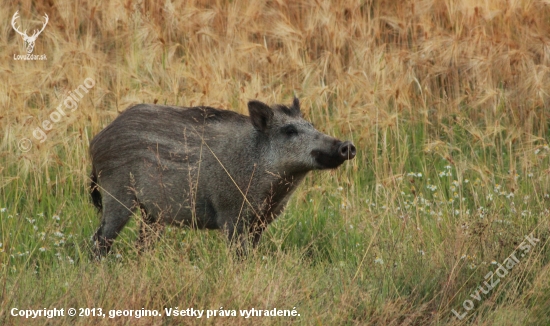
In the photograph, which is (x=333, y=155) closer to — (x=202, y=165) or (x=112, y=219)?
(x=202, y=165)

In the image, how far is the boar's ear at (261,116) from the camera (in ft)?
21.3

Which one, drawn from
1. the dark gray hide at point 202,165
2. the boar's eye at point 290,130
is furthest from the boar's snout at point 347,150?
the boar's eye at point 290,130

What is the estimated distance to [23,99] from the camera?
26.5 ft

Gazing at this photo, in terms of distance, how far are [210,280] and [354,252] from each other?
5.17 feet

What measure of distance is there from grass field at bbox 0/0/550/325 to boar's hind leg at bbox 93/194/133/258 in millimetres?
177

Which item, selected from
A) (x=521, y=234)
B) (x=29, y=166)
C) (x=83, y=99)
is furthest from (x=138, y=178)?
(x=521, y=234)

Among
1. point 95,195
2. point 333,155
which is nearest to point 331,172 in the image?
point 333,155

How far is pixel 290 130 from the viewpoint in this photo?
6523mm

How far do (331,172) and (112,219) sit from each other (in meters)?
2.23

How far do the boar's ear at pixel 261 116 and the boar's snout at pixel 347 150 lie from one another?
0.76 metres

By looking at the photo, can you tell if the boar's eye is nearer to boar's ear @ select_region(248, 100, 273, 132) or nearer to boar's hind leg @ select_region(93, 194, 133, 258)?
boar's ear @ select_region(248, 100, 273, 132)

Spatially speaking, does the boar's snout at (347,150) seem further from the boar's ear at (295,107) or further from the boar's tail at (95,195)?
the boar's tail at (95,195)

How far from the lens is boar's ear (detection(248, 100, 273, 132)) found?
6.50m

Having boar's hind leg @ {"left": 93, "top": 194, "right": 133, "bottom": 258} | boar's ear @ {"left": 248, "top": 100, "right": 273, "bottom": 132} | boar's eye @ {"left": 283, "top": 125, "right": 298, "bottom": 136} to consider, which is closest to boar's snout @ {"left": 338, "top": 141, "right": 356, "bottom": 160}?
boar's eye @ {"left": 283, "top": 125, "right": 298, "bottom": 136}
